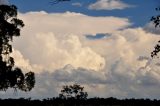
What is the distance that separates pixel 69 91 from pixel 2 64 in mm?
43785

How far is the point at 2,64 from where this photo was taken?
2162 inches

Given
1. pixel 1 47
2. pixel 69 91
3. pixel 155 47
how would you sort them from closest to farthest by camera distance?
pixel 155 47 → pixel 1 47 → pixel 69 91

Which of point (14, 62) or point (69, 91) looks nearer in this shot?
point (14, 62)

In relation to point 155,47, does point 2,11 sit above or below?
above

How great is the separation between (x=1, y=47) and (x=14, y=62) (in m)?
2.58
